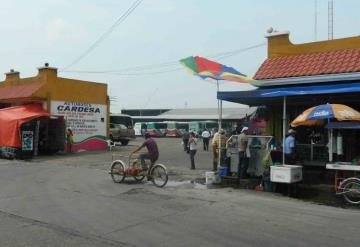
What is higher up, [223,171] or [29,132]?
[29,132]

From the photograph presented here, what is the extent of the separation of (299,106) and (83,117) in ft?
57.5

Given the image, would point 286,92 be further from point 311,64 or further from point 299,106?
point 311,64

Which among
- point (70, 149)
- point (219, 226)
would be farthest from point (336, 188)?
point (70, 149)

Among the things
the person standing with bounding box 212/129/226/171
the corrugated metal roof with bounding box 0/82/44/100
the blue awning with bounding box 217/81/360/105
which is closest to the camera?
the blue awning with bounding box 217/81/360/105

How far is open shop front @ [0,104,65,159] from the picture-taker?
26000 mm

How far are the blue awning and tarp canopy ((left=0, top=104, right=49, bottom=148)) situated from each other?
1393cm

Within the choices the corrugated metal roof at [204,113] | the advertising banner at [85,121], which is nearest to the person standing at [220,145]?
the advertising banner at [85,121]

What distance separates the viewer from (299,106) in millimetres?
17125

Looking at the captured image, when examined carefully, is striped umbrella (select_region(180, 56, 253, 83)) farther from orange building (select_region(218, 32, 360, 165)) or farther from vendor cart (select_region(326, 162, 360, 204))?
vendor cart (select_region(326, 162, 360, 204))

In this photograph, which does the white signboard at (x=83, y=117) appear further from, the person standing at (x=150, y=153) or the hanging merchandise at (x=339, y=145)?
the hanging merchandise at (x=339, y=145)

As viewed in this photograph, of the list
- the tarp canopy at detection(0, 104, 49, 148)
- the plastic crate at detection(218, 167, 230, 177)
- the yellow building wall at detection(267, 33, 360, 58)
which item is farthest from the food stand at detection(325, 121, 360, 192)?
the tarp canopy at detection(0, 104, 49, 148)

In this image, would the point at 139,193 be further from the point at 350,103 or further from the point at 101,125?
the point at 101,125

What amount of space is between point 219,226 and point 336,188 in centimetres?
475

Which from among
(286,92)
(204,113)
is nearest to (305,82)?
(286,92)
